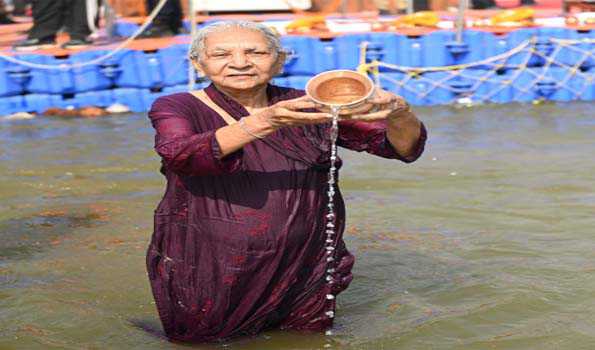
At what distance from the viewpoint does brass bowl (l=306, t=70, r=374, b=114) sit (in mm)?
3277

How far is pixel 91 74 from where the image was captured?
1102cm

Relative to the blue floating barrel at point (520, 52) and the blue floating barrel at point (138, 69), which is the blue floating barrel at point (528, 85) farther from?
the blue floating barrel at point (138, 69)

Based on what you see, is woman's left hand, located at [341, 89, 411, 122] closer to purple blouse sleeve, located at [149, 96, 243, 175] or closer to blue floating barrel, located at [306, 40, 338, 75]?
purple blouse sleeve, located at [149, 96, 243, 175]

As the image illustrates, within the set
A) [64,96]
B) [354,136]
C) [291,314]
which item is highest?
[354,136]

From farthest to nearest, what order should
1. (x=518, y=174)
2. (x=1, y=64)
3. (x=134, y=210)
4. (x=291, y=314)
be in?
(x=1, y=64)
(x=518, y=174)
(x=134, y=210)
(x=291, y=314)

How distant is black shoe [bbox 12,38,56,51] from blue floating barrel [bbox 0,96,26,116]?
800 mm

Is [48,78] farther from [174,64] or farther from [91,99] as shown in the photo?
[174,64]

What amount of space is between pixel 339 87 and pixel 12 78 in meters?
8.23

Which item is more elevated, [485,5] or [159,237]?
[159,237]

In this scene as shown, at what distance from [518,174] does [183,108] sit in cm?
421

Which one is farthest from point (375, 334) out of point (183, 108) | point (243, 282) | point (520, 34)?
point (520, 34)

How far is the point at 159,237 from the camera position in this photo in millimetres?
3750

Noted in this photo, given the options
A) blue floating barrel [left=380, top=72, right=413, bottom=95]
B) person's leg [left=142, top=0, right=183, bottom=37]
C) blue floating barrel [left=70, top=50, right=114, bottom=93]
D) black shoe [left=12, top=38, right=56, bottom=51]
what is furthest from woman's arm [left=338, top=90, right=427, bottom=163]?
person's leg [left=142, top=0, right=183, bottom=37]

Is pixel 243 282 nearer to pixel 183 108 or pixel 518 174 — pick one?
pixel 183 108
